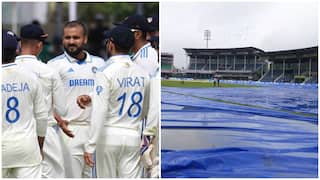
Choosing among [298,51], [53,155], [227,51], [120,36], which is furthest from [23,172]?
[298,51]

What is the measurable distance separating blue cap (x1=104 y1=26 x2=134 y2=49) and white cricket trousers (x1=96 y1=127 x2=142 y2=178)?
0.72 meters

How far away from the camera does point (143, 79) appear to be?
467 cm

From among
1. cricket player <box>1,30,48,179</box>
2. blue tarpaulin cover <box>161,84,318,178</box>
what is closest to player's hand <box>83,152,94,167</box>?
cricket player <box>1,30,48,179</box>

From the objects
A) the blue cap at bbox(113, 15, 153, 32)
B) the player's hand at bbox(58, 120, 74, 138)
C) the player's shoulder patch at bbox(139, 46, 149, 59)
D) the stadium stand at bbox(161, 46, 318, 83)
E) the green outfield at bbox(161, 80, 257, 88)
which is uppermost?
the blue cap at bbox(113, 15, 153, 32)

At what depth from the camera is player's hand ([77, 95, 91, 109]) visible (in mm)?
4762

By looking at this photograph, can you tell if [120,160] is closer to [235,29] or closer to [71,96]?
[71,96]

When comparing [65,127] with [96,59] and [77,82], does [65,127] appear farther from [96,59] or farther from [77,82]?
[96,59]

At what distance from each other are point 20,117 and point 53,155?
516 millimetres

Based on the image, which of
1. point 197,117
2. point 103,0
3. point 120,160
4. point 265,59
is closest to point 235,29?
point 265,59

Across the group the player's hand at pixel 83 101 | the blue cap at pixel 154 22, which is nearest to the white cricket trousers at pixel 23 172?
the player's hand at pixel 83 101

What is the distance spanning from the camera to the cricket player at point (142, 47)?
4.75m

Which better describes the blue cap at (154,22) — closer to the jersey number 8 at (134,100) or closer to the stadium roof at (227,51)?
the stadium roof at (227,51)

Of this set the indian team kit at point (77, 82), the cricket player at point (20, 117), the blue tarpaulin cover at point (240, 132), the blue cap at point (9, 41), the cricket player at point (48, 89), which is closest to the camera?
the cricket player at point (20, 117)

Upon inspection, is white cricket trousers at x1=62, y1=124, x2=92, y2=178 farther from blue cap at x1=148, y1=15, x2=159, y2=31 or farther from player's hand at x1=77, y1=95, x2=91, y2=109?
blue cap at x1=148, y1=15, x2=159, y2=31
